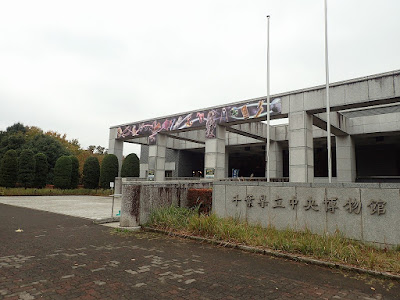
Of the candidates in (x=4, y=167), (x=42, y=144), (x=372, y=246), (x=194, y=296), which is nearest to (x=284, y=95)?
(x=372, y=246)

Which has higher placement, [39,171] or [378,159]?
[378,159]

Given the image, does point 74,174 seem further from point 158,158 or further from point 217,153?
point 217,153

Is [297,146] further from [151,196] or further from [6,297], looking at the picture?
[6,297]

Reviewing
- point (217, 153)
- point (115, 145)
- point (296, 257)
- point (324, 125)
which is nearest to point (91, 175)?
point (115, 145)

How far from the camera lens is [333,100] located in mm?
17375

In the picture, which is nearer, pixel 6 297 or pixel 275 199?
pixel 6 297

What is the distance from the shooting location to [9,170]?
2853cm

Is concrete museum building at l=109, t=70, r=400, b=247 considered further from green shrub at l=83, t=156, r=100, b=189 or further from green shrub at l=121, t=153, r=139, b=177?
green shrub at l=83, t=156, r=100, b=189

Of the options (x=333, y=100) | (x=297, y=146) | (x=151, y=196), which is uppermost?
(x=333, y=100)

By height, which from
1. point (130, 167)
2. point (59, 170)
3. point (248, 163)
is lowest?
point (59, 170)

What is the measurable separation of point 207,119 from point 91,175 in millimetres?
16731

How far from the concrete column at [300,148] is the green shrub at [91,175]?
22878 millimetres

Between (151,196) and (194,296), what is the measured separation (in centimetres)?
677

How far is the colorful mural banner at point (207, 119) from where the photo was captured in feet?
66.1
